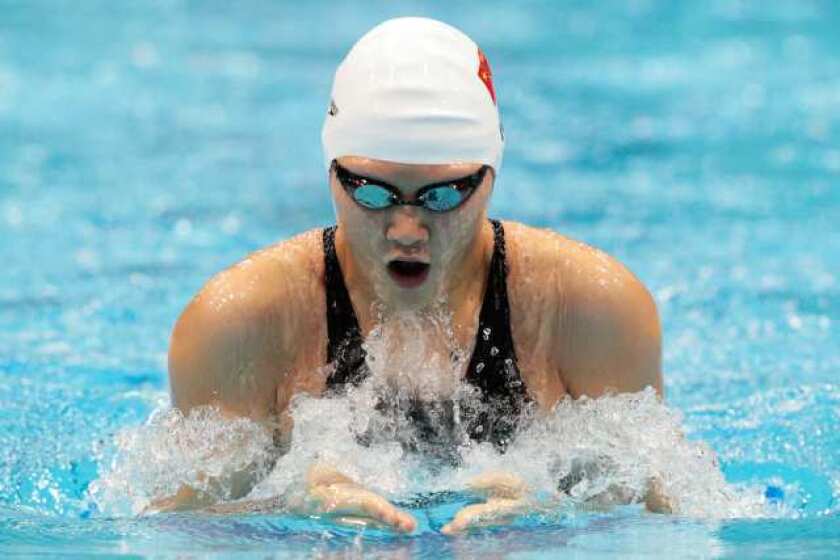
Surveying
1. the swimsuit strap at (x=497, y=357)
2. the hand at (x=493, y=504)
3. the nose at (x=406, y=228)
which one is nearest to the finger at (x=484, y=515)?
the hand at (x=493, y=504)

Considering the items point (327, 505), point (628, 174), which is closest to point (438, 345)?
point (327, 505)

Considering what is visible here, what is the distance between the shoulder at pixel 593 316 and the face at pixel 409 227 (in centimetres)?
23

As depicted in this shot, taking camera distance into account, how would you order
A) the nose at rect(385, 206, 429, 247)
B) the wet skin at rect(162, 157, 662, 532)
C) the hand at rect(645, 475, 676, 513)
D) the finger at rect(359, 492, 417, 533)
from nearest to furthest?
the finger at rect(359, 492, 417, 533), the nose at rect(385, 206, 429, 247), the wet skin at rect(162, 157, 662, 532), the hand at rect(645, 475, 676, 513)

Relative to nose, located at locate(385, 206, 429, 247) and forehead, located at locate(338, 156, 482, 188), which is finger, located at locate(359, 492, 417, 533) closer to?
nose, located at locate(385, 206, 429, 247)

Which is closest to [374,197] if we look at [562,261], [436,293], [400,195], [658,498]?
[400,195]

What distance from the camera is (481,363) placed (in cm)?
303

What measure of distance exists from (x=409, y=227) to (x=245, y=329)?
0.43m

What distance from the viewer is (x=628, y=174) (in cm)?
672

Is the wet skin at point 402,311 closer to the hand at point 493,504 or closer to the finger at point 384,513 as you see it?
the hand at point 493,504

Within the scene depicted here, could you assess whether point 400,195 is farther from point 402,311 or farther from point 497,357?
point 497,357

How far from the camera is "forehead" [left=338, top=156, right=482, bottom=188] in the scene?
2723 millimetres

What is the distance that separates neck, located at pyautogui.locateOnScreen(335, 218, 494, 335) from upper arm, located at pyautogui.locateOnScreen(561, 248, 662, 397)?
7.5 inches

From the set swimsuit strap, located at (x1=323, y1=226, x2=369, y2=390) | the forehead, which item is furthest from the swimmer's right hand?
the forehead

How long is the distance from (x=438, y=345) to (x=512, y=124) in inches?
180
